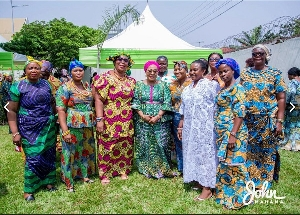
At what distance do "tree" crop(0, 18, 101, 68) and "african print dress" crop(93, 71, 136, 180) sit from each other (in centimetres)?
2063

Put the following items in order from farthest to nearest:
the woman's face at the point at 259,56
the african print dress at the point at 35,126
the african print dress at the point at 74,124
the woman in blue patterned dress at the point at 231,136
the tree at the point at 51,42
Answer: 1. the tree at the point at 51,42
2. the african print dress at the point at 74,124
3. the woman's face at the point at 259,56
4. the african print dress at the point at 35,126
5. the woman in blue patterned dress at the point at 231,136

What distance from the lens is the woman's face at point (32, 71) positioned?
393cm

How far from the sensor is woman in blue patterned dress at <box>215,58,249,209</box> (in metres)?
3.52

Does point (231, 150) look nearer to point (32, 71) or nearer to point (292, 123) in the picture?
point (32, 71)

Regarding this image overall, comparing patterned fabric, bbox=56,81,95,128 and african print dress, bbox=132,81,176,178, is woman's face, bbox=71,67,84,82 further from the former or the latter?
african print dress, bbox=132,81,176,178

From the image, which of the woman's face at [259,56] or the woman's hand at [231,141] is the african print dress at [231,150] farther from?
the woman's face at [259,56]

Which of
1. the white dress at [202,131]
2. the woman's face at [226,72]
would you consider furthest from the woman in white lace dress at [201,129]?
the woman's face at [226,72]

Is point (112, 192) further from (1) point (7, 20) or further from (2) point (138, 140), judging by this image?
(1) point (7, 20)

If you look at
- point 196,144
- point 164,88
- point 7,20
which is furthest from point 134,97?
point 7,20

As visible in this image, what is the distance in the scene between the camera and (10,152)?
22.1ft

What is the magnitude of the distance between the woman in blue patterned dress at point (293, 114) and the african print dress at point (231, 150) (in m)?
3.85

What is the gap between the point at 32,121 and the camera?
396cm

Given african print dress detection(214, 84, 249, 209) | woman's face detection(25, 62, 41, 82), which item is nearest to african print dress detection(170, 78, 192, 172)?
african print dress detection(214, 84, 249, 209)

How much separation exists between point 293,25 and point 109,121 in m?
6.62
